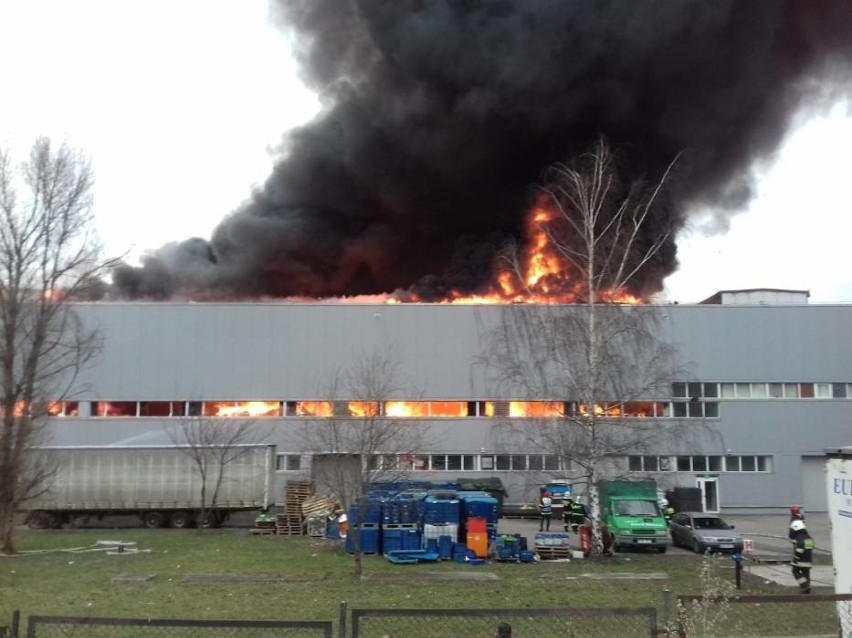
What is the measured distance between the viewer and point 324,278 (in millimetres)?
43656

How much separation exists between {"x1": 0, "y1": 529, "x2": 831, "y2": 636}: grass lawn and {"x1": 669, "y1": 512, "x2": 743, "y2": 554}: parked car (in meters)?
0.69

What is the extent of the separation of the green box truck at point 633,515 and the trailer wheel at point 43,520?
18666 millimetres

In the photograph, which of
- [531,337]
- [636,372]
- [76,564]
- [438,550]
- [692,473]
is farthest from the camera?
[692,473]

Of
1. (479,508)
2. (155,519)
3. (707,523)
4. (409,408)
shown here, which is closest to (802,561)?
(479,508)

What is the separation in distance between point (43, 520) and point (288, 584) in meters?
16.5

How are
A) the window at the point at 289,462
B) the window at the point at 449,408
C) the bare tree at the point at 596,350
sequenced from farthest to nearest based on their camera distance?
1. the window at the point at 449,408
2. the window at the point at 289,462
3. the bare tree at the point at 596,350

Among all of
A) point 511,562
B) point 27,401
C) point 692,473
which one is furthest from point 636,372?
point 27,401

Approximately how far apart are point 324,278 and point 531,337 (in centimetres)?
2212

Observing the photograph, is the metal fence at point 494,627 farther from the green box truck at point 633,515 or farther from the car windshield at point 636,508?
the car windshield at point 636,508

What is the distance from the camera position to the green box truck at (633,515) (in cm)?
1888

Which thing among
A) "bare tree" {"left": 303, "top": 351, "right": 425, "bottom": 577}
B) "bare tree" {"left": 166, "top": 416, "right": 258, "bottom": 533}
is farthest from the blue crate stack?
"bare tree" {"left": 166, "top": 416, "right": 258, "bottom": 533}

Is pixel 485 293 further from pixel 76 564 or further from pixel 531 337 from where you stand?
pixel 76 564

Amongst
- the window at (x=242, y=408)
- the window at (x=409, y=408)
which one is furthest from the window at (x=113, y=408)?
the window at (x=409, y=408)

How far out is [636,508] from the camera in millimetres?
19734
